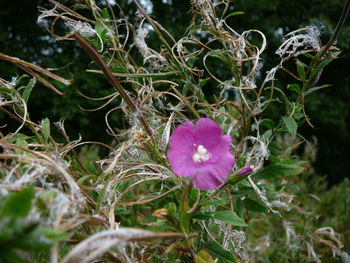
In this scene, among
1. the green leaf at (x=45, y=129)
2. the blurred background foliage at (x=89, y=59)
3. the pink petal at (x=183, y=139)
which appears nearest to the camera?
the pink petal at (x=183, y=139)

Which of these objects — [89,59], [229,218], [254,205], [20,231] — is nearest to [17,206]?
[20,231]

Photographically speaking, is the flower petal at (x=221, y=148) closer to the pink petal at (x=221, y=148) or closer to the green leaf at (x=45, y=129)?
the pink petal at (x=221, y=148)

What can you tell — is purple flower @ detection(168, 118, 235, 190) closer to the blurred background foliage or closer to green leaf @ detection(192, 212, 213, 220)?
green leaf @ detection(192, 212, 213, 220)

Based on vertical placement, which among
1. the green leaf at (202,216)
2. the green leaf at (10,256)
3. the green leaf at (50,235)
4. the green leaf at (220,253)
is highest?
the green leaf at (50,235)

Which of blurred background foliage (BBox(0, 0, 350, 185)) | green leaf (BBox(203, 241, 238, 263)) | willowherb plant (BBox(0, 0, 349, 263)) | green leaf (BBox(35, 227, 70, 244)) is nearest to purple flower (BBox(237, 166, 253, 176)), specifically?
willowherb plant (BBox(0, 0, 349, 263))

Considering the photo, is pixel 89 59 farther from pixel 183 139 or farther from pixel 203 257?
pixel 203 257

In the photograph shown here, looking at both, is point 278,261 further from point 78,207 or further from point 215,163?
point 78,207

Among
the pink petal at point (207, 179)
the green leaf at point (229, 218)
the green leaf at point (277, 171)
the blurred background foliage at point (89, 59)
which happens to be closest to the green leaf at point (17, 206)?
the pink petal at point (207, 179)
